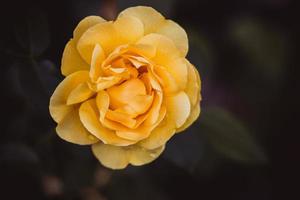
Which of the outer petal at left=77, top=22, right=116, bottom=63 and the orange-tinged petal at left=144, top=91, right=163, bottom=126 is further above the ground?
the outer petal at left=77, top=22, right=116, bottom=63

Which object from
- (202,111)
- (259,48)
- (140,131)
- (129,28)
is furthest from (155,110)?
(259,48)

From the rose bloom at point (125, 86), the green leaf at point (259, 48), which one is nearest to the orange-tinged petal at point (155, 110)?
the rose bloom at point (125, 86)

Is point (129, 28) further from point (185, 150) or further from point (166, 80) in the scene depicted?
point (185, 150)

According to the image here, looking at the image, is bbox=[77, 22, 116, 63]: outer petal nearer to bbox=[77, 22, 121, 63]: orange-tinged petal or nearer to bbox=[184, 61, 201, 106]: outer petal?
bbox=[77, 22, 121, 63]: orange-tinged petal

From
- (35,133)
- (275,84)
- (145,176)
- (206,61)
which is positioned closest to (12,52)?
(35,133)

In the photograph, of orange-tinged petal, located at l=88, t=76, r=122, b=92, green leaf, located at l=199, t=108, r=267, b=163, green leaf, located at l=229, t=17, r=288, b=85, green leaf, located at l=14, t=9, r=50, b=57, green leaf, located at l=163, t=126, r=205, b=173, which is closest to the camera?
orange-tinged petal, located at l=88, t=76, r=122, b=92

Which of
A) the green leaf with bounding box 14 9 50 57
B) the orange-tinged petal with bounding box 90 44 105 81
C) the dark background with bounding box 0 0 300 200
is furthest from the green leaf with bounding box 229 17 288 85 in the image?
the orange-tinged petal with bounding box 90 44 105 81

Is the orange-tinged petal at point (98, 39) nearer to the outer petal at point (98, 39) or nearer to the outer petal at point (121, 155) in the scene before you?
the outer petal at point (98, 39)
